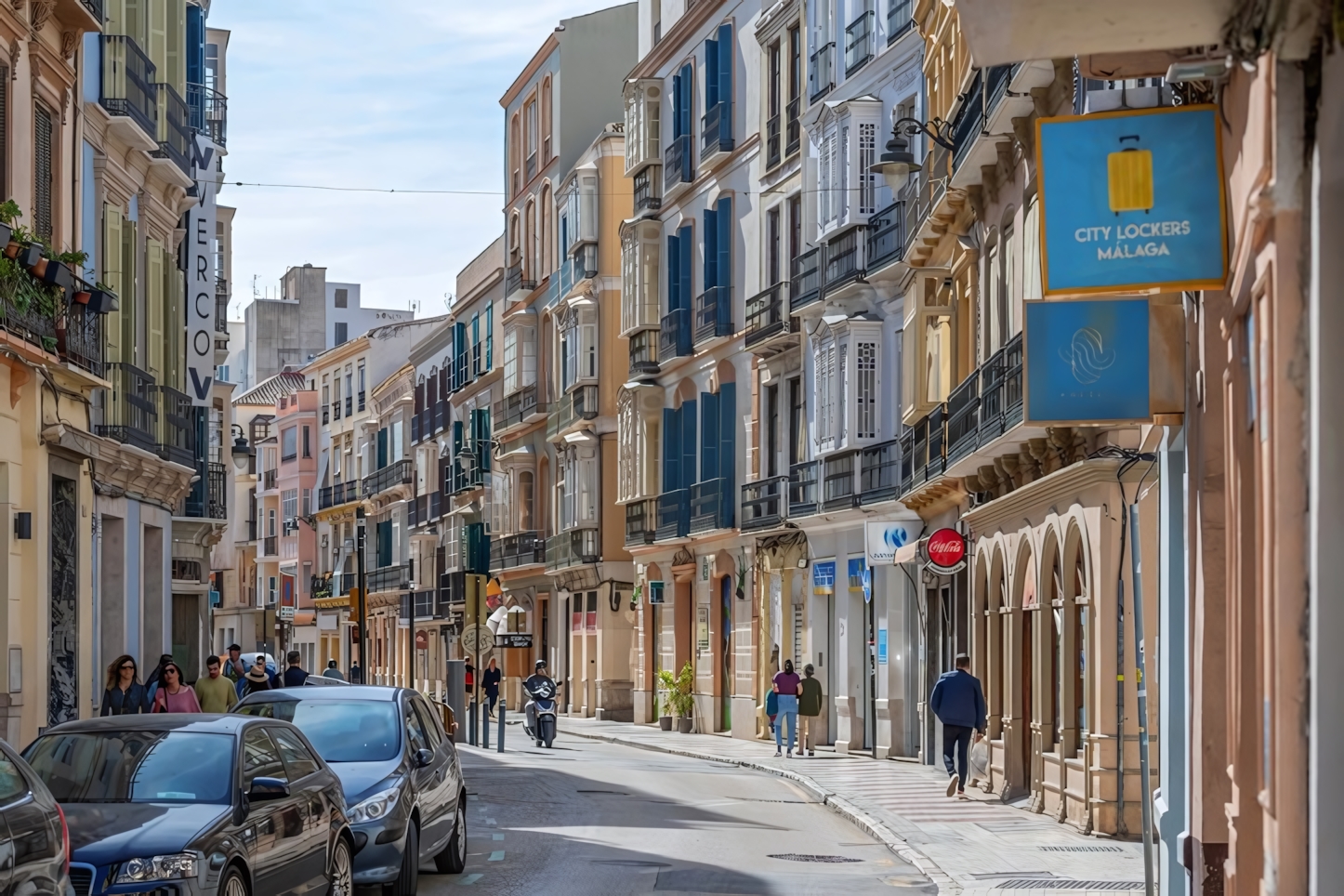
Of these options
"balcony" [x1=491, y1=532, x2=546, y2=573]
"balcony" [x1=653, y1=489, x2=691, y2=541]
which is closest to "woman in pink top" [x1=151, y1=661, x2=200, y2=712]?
"balcony" [x1=653, y1=489, x2=691, y2=541]

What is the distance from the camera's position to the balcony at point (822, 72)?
38.3 meters

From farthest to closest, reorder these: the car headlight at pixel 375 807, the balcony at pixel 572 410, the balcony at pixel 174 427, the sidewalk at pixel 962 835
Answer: the balcony at pixel 572 410 → the balcony at pixel 174 427 → the sidewalk at pixel 962 835 → the car headlight at pixel 375 807

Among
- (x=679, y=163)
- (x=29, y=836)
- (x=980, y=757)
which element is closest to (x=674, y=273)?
(x=679, y=163)

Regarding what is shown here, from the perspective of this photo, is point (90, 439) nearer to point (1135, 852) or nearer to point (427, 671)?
point (1135, 852)

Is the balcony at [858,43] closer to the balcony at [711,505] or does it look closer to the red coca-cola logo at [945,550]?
the red coca-cola logo at [945,550]

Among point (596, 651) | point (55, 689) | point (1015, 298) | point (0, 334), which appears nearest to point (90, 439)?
point (55, 689)

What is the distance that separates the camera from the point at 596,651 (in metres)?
56.4

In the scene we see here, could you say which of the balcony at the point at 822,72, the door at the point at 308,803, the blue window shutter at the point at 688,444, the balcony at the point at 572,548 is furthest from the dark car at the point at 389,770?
the balcony at the point at 572,548

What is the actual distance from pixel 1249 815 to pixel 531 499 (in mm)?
56728

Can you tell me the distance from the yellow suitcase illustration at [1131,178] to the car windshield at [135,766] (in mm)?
6184

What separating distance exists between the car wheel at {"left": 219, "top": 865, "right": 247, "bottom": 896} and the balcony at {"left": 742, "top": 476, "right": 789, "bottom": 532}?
28730mm

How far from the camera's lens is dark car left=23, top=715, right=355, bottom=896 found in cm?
1126

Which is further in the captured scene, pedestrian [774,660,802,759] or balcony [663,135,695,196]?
balcony [663,135,695,196]

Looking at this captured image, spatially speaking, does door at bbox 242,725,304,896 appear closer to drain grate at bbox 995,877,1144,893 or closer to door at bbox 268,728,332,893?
door at bbox 268,728,332,893
